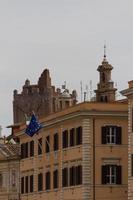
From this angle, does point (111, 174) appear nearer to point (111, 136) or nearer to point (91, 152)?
point (91, 152)

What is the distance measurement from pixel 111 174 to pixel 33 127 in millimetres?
12101

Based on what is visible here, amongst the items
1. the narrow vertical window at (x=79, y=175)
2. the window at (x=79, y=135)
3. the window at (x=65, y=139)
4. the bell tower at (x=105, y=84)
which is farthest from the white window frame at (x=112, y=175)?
the bell tower at (x=105, y=84)

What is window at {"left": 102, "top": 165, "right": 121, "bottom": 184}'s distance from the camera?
85688 mm

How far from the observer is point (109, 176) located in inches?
3376

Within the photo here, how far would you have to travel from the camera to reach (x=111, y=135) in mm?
86188

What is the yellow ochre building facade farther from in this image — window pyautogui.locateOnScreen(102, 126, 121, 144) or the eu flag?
the eu flag

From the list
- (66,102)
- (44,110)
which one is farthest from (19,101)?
(66,102)

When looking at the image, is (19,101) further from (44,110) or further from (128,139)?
(128,139)

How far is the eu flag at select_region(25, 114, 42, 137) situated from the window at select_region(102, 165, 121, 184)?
10.9 meters

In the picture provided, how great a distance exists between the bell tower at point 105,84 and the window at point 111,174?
77.1ft

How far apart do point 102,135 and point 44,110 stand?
103 metres

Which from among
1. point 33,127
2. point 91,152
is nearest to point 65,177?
point 91,152

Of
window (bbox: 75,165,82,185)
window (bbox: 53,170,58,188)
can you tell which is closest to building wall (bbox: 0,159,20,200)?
window (bbox: 53,170,58,188)

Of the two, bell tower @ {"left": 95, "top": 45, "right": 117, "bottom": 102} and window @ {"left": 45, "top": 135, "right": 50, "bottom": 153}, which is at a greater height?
bell tower @ {"left": 95, "top": 45, "right": 117, "bottom": 102}
